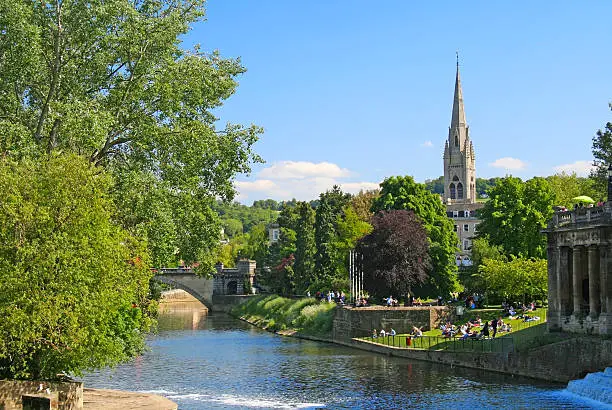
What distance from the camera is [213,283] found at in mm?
Result: 136375

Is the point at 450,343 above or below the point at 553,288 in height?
below

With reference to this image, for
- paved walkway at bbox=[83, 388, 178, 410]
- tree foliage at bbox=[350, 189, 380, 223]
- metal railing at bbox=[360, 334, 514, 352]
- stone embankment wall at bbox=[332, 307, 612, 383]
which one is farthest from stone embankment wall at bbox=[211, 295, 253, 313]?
paved walkway at bbox=[83, 388, 178, 410]

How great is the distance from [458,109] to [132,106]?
139471 mm

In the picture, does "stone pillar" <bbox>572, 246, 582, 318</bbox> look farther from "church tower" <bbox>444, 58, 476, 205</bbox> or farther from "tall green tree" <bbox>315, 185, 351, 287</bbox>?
"church tower" <bbox>444, 58, 476, 205</bbox>

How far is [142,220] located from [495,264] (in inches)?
1673

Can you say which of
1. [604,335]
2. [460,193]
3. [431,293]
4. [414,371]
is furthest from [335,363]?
[460,193]

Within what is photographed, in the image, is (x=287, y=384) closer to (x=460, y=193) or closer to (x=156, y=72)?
Answer: (x=156, y=72)

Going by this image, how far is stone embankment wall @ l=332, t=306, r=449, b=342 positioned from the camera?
237ft

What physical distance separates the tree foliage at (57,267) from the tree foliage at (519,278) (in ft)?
141

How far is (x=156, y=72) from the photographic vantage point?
1558 inches

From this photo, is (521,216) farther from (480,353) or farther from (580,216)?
(480,353)

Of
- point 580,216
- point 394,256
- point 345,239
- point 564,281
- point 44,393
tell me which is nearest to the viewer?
point 44,393

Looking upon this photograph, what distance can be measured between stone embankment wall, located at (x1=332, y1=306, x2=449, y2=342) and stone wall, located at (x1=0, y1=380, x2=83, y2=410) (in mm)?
40437

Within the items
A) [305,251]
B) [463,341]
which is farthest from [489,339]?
[305,251]
